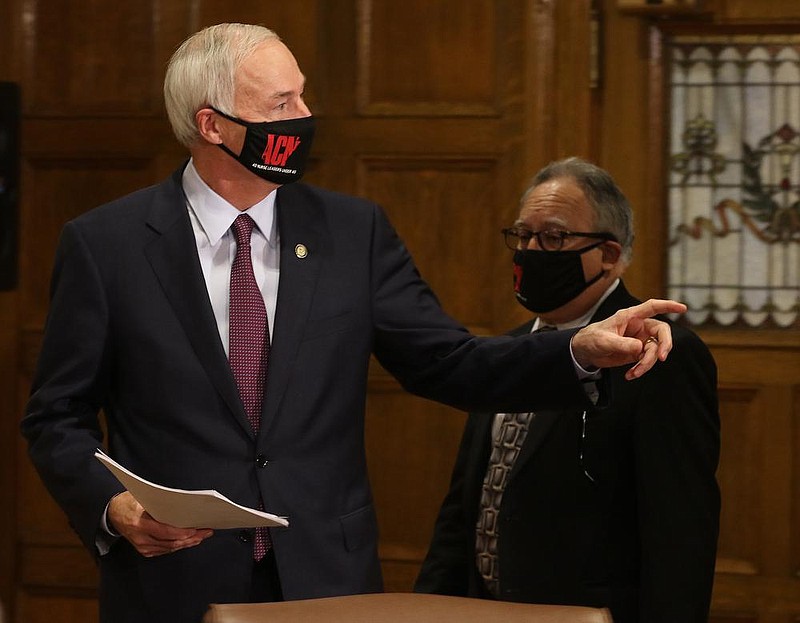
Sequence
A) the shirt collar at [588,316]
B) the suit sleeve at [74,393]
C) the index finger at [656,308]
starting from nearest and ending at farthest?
the index finger at [656,308]
the suit sleeve at [74,393]
the shirt collar at [588,316]

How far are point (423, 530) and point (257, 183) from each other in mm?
1644

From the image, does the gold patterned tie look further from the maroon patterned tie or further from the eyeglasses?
the maroon patterned tie

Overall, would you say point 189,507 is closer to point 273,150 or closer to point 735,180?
point 273,150

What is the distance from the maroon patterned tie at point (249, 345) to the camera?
233 cm

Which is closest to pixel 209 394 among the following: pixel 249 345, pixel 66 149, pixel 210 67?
pixel 249 345

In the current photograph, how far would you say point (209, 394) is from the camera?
2.30 meters

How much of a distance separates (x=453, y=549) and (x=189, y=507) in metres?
1.08

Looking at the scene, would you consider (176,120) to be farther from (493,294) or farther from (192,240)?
(493,294)

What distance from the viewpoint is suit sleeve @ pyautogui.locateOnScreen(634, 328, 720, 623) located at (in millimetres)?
2523

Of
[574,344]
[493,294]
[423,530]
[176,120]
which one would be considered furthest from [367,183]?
[574,344]

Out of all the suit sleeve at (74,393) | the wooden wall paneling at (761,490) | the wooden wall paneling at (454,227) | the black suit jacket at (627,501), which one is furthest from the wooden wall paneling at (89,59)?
the wooden wall paneling at (761,490)

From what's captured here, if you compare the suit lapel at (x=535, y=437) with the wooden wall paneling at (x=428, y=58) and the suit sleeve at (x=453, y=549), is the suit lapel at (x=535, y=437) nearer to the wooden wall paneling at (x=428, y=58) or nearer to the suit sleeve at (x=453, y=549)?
the suit sleeve at (x=453, y=549)

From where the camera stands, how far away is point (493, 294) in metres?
3.72

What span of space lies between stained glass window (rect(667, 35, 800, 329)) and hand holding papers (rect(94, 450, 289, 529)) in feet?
6.89
